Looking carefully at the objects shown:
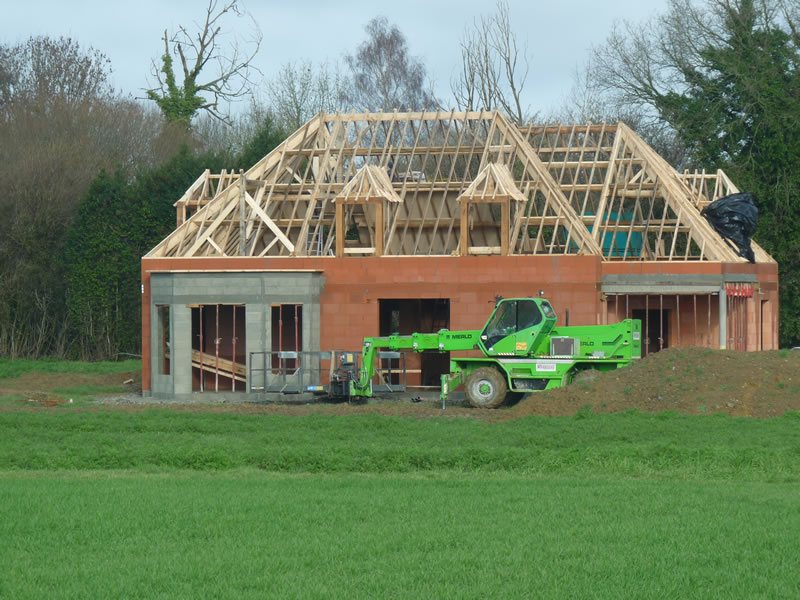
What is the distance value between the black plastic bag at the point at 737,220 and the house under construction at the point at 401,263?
71cm

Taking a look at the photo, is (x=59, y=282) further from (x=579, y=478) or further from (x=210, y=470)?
(x=579, y=478)

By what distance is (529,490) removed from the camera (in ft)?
56.1

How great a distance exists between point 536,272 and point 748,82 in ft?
69.1

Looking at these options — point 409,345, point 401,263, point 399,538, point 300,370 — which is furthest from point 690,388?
point 399,538

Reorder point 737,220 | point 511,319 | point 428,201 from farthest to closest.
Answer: point 428,201
point 737,220
point 511,319

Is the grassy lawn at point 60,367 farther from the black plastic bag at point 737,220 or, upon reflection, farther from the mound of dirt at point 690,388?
the mound of dirt at point 690,388

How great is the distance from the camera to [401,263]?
1316 inches

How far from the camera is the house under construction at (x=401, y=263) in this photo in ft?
109

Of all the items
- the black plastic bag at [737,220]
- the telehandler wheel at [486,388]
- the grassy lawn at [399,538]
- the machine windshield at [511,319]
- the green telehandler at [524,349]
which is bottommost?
the grassy lawn at [399,538]

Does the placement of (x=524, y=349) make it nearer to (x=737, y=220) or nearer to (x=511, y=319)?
(x=511, y=319)

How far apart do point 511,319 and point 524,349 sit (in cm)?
75

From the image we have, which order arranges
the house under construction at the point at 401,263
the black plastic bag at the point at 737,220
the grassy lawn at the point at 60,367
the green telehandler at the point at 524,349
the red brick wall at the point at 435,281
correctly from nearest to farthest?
the green telehandler at the point at 524,349 → the red brick wall at the point at 435,281 → the house under construction at the point at 401,263 → the black plastic bag at the point at 737,220 → the grassy lawn at the point at 60,367

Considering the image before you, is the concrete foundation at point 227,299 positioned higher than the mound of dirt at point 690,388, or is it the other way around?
the concrete foundation at point 227,299

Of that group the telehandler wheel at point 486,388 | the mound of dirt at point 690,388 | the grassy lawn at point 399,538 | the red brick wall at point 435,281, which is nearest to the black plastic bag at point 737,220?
the red brick wall at point 435,281
